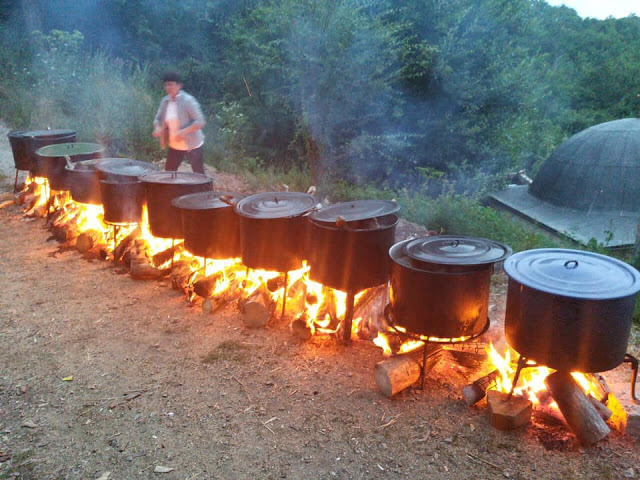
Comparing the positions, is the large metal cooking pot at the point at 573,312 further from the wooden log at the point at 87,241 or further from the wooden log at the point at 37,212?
the wooden log at the point at 37,212

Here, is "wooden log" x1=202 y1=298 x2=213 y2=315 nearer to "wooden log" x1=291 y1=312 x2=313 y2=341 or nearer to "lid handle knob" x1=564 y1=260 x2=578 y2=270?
"wooden log" x1=291 y1=312 x2=313 y2=341

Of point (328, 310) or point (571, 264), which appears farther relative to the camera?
point (328, 310)

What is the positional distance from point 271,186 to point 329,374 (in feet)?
19.9

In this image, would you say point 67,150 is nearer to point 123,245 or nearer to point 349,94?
point 123,245

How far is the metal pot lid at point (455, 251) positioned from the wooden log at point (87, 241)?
4826 mm

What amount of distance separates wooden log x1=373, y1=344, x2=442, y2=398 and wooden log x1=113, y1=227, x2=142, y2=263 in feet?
13.7

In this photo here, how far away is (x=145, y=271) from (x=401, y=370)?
12.0 feet

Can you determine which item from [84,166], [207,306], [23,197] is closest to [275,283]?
[207,306]

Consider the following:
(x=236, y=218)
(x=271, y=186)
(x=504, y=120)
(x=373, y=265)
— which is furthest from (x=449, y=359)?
(x=504, y=120)

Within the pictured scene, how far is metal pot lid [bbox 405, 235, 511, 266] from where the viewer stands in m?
3.75

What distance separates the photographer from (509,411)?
355cm

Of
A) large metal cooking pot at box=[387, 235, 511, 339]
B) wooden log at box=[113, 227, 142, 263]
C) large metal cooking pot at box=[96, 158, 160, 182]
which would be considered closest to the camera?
large metal cooking pot at box=[387, 235, 511, 339]

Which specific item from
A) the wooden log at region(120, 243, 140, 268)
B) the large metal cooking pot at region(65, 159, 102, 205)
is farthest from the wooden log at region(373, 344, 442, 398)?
the large metal cooking pot at region(65, 159, 102, 205)

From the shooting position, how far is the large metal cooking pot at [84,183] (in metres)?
7.25
